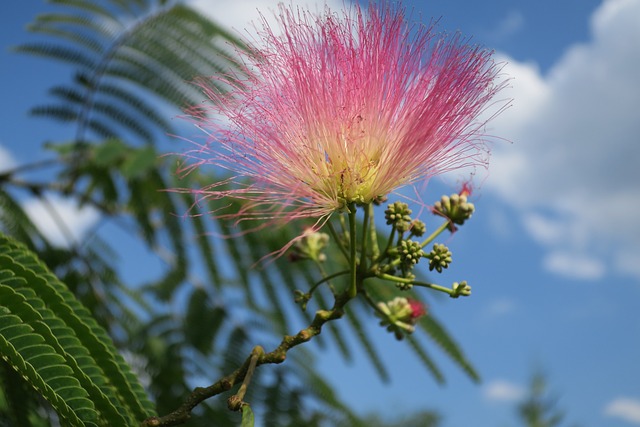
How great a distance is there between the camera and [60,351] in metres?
1.23

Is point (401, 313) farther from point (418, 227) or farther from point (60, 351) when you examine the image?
point (60, 351)

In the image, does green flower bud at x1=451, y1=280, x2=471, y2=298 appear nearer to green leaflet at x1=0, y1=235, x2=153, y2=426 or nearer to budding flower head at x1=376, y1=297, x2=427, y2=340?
budding flower head at x1=376, y1=297, x2=427, y2=340

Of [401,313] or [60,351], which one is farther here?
[401,313]

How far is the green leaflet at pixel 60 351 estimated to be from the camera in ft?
3.89

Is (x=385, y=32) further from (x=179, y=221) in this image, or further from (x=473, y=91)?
(x=179, y=221)

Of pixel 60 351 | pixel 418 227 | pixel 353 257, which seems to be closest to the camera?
pixel 60 351

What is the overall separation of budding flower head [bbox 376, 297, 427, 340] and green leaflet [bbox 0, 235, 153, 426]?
54cm

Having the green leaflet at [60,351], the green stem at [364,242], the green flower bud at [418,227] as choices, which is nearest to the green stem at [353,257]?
the green stem at [364,242]

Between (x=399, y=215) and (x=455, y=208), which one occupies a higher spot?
(x=455, y=208)

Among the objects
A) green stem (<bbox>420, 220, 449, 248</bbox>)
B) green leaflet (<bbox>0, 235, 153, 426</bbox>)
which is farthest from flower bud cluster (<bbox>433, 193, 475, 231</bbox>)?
green leaflet (<bbox>0, 235, 153, 426</bbox>)

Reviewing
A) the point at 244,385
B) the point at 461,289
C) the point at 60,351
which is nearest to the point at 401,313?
the point at 461,289

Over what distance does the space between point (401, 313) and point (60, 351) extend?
2.37 ft

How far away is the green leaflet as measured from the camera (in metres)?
1.19

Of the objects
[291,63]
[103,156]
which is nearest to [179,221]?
[103,156]
